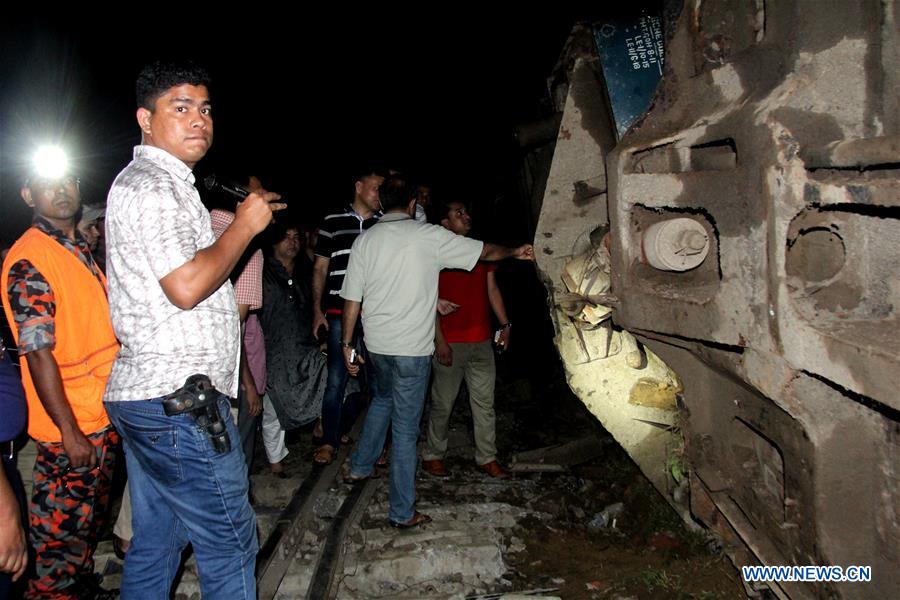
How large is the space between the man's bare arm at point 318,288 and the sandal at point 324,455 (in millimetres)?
948

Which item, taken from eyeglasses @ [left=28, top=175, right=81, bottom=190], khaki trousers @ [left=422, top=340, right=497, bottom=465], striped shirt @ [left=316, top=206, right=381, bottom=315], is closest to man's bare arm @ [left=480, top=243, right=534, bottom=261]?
khaki trousers @ [left=422, top=340, right=497, bottom=465]

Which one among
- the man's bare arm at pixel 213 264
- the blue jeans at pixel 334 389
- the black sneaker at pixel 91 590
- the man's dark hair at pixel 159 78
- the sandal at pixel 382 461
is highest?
the man's dark hair at pixel 159 78

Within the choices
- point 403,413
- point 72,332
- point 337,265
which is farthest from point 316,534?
point 337,265

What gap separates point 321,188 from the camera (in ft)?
41.8

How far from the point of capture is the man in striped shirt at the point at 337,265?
14.8 feet

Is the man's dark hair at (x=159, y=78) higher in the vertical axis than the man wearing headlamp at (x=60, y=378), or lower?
higher

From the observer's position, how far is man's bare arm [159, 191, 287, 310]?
173cm

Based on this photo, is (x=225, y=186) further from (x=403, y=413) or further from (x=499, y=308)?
(x=499, y=308)

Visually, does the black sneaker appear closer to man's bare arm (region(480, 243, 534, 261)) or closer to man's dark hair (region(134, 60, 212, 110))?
man's dark hair (region(134, 60, 212, 110))

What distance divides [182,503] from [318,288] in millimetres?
2994

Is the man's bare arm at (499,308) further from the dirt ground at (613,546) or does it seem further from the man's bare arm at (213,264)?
the man's bare arm at (213,264)

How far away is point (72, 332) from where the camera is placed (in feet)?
8.55

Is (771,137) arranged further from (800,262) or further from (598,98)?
(598,98)

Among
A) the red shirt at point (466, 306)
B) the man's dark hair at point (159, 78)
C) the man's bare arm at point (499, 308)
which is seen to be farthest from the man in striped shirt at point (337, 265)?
the man's dark hair at point (159, 78)
